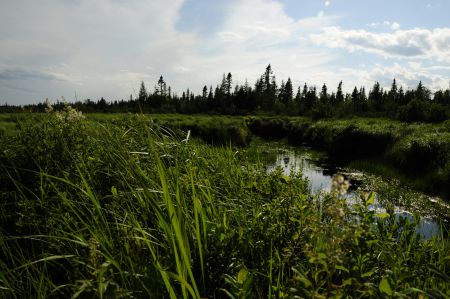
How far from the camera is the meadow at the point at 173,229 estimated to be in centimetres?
188

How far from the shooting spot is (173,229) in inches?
95.4

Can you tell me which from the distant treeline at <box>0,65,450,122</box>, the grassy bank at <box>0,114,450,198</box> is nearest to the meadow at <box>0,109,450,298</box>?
the grassy bank at <box>0,114,450,198</box>

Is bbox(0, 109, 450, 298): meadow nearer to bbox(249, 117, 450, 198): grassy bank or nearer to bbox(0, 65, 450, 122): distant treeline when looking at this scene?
bbox(249, 117, 450, 198): grassy bank

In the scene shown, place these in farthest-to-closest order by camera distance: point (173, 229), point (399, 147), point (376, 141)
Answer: point (376, 141), point (399, 147), point (173, 229)

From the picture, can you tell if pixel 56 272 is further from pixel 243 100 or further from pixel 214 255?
pixel 243 100

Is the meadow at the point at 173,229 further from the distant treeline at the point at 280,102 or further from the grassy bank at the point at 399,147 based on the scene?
the distant treeline at the point at 280,102

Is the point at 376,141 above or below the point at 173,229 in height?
below

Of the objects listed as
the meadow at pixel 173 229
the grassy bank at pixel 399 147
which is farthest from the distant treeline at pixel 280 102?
the meadow at pixel 173 229

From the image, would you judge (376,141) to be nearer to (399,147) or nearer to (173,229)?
(399,147)

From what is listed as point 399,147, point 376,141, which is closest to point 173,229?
point 399,147

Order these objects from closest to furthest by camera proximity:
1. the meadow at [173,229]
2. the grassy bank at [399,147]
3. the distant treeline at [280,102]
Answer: the meadow at [173,229]
the grassy bank at [399,147]
the distant treeline at [280,102]

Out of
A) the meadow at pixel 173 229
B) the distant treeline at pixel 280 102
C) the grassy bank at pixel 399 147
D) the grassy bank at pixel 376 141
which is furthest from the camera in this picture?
the distant treeline at pixel 280 102

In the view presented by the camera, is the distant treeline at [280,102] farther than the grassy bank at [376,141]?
Yes

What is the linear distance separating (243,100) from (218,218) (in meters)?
73.6
